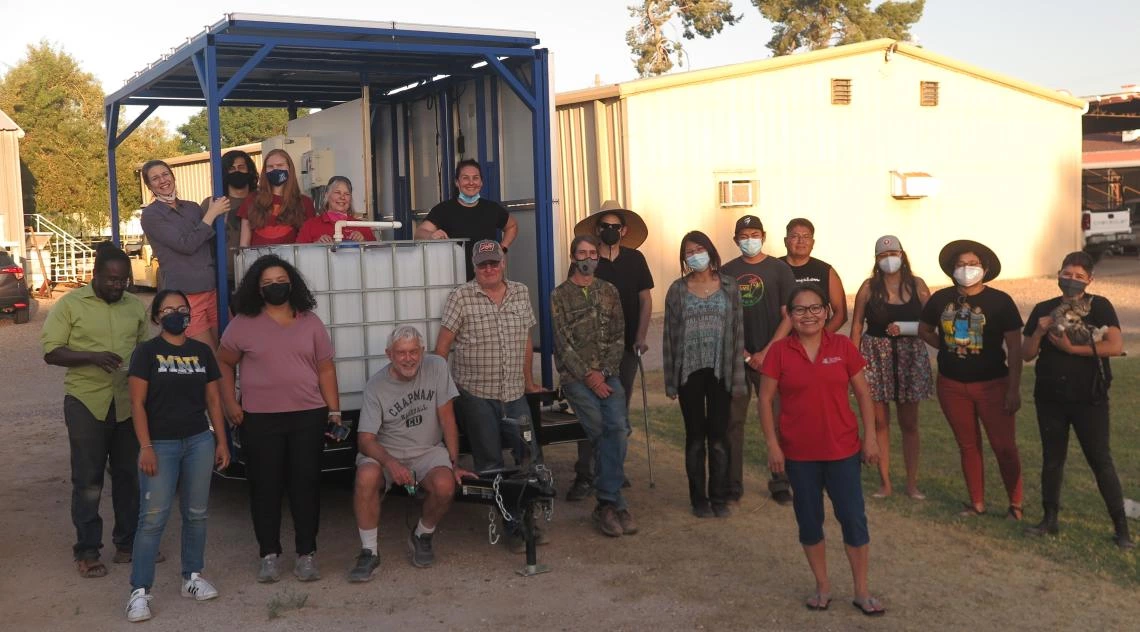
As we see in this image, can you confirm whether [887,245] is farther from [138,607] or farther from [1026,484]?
[138,607]

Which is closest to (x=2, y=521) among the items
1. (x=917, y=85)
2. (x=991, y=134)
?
(x=917, y=85)

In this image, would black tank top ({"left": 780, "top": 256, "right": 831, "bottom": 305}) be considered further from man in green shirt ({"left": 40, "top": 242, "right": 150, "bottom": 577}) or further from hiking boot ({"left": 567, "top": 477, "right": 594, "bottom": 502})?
man in green shirt ({"left": 40, "top": 242, "right": 150, "bottom": 577})

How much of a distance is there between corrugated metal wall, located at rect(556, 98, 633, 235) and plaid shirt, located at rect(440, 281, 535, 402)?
40.8 ft

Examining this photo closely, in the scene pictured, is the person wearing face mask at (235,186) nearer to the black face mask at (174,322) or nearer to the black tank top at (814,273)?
the black face mask at (174,322)

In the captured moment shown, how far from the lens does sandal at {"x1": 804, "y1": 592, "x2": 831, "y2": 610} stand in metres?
5.32

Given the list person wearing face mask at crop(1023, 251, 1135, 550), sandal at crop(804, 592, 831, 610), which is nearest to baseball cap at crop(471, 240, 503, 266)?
sandal at crop(804, 592, 831, 610)

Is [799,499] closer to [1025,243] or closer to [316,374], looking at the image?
[316,374]

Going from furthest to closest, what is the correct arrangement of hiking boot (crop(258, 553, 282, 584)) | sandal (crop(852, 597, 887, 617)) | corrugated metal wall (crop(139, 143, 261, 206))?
corrugated metal wall (crop(139, 143, 261, 206)) → hiking boot (crop(258, 553, 282, 584)) → sandal (crop(852, 597, 887, 617))

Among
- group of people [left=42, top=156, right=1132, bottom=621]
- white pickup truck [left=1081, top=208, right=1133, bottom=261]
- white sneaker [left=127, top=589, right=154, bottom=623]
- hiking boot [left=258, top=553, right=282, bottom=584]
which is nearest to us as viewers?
white sneaker [left=127, top=589, right=154, bottom=623]

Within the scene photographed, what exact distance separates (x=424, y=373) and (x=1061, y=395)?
331 cm

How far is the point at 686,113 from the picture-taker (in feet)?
63.9

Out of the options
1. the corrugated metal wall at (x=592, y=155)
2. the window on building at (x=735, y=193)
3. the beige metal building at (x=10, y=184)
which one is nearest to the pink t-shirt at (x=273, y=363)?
the corrugated metal wall at (x=592, y=155)

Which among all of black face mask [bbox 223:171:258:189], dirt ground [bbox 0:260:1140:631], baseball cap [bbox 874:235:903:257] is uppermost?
black face mask [bbox 223:171:258:189]

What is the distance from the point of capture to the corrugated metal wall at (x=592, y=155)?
18.9 metres
